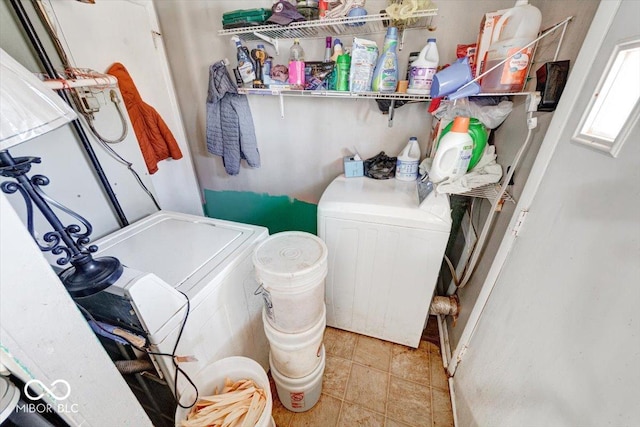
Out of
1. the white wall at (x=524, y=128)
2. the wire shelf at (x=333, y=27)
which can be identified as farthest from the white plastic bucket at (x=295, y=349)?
the wire shelf at (x=333, y=27)

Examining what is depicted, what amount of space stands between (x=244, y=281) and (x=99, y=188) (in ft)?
3.33

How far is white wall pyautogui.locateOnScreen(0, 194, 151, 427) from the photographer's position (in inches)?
16.5

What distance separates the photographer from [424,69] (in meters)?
1.24

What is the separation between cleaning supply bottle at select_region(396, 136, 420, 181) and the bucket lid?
2.69 feet

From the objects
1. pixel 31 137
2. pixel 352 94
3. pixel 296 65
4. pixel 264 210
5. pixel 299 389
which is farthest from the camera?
pixel 264 210

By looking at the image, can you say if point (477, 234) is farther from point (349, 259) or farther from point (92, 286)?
point (92, 286)

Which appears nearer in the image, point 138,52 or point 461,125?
point 461,125

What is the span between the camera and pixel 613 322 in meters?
0.52

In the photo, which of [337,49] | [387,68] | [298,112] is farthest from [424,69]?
[298,112]

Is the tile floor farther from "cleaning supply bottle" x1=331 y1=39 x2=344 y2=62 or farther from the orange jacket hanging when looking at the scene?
"cleaning supply bottle" x1=331 y1=39 x2=344 y2=62

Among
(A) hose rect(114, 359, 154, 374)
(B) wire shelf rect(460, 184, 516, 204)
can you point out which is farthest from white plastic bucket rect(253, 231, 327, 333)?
(B) wire shelf rect(460, 184, 516, 204)

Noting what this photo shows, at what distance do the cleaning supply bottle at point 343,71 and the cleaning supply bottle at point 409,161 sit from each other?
0.54 metres

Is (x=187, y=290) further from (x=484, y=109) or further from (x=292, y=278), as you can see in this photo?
(x=484, y=109)

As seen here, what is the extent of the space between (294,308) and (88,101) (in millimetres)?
1569
